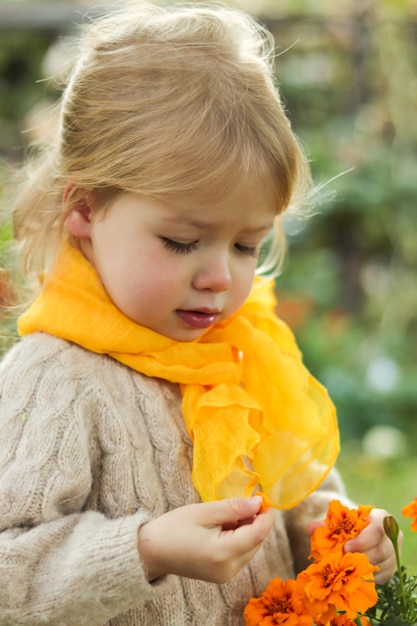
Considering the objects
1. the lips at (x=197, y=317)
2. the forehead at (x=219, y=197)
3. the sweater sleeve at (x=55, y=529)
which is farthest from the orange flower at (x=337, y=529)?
the forehead at (x=219, y=197)

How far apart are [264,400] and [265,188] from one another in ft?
1.34

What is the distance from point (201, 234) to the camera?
151 centimetres

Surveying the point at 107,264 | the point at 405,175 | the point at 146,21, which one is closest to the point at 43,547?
the point at 107,264

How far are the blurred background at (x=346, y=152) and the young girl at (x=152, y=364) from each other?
3045mm

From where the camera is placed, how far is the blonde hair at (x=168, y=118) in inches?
58.9

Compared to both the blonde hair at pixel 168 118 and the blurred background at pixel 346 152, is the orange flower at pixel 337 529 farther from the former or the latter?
the blurred background at pixel 346 152

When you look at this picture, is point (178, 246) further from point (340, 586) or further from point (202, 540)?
point (340, 586)

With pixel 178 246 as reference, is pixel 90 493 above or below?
below

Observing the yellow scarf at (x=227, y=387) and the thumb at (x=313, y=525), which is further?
the thumb at (x=313, y=525)

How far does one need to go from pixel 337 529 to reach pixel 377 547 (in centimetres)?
17

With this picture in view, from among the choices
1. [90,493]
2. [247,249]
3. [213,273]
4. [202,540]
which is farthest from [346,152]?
[202,540]

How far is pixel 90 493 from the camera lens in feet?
5.05

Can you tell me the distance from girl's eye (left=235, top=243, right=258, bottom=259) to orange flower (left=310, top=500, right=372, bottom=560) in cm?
45

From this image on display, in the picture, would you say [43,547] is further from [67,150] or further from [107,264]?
[67,150]
